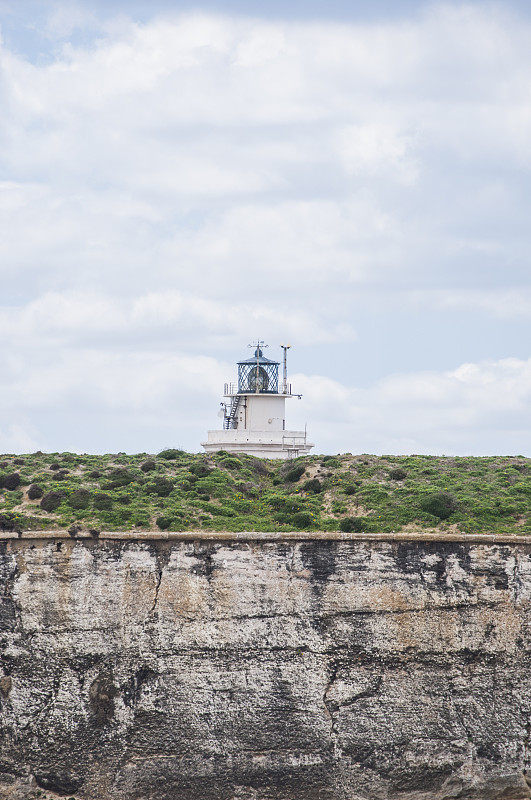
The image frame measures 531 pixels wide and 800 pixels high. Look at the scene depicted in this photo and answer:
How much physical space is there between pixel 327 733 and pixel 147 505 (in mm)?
11333

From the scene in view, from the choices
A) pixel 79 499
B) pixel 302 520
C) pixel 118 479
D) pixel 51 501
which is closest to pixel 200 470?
pixel 118 479

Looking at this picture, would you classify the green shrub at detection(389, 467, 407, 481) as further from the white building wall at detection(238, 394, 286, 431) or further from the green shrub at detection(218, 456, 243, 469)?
the white building wall at detection(238, 394, 286, 431)

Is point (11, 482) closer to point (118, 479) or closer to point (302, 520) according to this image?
point (118, 479)

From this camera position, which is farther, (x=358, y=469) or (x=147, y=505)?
(x=358, y=469)

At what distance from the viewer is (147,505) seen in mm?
40500

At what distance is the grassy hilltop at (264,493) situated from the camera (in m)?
38.7

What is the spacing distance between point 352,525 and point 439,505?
3841 mm

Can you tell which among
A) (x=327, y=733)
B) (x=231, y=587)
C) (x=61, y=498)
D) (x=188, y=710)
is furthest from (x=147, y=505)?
(x=327, y=733)

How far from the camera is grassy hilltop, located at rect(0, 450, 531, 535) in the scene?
3869 centimetres

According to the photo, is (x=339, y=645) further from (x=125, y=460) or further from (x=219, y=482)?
(x=125, y=460)

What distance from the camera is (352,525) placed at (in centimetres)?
3803

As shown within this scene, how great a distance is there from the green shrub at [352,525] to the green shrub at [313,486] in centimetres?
464

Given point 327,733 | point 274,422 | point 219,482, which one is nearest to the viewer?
point 327,733

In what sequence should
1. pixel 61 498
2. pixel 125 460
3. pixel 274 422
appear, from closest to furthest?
pixel 61 498, pixel 125 460, pixel 274 422
